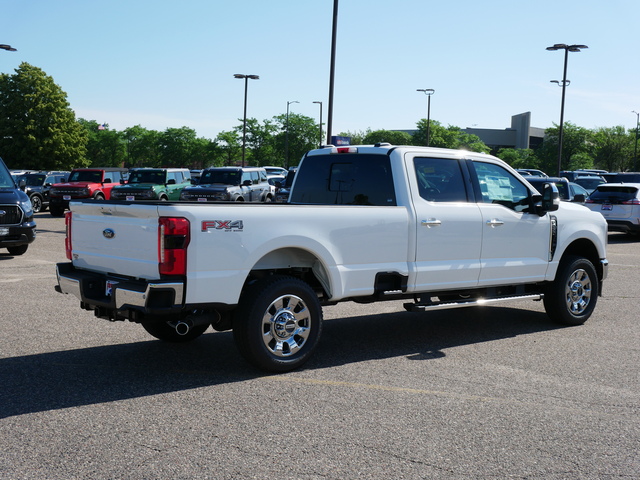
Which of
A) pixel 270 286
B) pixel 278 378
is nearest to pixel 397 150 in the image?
pixel 270 286

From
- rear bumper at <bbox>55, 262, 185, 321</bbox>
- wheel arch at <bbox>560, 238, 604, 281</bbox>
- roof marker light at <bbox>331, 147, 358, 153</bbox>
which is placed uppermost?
roof marker light at <bbox>331, 147, 358, 153</bbox>

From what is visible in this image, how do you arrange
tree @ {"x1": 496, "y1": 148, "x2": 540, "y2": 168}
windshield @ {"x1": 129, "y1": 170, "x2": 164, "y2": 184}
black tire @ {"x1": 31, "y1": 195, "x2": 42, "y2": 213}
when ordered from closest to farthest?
windshield @ {"x1": 129, "y1": 170, "x2": 164, "y2": 184}, black tire @ {"x1": 31, "y1": 195, "x2": 42, "y2": 213}, tree @ {"x1": 496, "y1": 148, "x2": 540, "y2": 168}

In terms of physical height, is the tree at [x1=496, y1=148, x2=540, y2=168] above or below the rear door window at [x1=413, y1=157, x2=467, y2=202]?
above

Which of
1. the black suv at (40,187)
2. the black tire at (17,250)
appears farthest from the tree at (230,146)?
the black tire at (17,250)

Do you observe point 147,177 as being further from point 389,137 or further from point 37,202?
point 389,137

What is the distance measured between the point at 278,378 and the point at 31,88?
270 ft

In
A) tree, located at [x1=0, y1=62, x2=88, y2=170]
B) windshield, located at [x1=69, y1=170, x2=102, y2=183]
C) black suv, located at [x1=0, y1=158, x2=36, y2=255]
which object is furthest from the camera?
tree, located at [x1=0, y1=62, x2=88, y2=170]

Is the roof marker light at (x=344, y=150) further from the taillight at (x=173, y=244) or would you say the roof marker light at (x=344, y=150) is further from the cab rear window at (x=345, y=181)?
the taillight at (x=173, y=244)

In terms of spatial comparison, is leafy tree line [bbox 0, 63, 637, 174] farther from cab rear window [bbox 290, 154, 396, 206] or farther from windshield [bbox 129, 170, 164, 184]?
cab rear window [bbox 290, 154, 396, 206]

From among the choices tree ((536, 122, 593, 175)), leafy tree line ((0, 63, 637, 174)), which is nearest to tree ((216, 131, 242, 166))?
leafy tree line ((0, 63, 637, 174))

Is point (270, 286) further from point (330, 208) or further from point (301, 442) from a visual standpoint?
point (301, 442)

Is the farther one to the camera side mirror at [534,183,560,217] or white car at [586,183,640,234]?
white car at [586,183,640,234]

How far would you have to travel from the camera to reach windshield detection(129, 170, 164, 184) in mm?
27219

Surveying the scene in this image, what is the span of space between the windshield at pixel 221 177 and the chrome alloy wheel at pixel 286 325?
20568 mm
